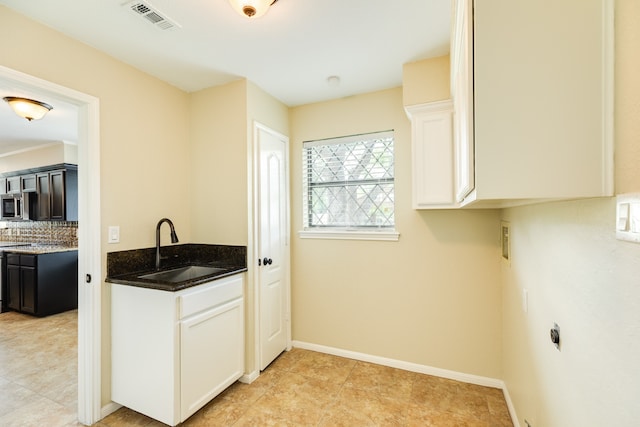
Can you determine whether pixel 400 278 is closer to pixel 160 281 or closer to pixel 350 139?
pixel 350 139

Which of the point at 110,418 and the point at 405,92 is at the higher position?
the point at 405,92

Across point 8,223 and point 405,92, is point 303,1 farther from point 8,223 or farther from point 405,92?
point 8,223

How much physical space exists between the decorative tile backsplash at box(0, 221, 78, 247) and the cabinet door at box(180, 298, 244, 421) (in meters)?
3.88

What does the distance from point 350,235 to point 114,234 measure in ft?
6.21

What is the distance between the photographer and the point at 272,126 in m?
2.75

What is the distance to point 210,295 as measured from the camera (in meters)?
2.04

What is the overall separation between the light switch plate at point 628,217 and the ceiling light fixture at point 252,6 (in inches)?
65.4

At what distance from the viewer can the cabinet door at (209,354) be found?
1.84 m

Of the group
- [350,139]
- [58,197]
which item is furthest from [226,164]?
[58,197]

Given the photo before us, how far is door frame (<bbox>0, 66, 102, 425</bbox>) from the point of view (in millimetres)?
1897

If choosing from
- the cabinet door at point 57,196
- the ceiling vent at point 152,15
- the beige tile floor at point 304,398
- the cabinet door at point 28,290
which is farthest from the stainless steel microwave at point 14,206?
the ceiling vent at point 152,15

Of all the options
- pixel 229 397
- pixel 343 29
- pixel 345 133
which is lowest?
pixel 229 397

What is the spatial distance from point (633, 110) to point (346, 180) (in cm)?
224

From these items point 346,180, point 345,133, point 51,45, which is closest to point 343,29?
point 345,133
